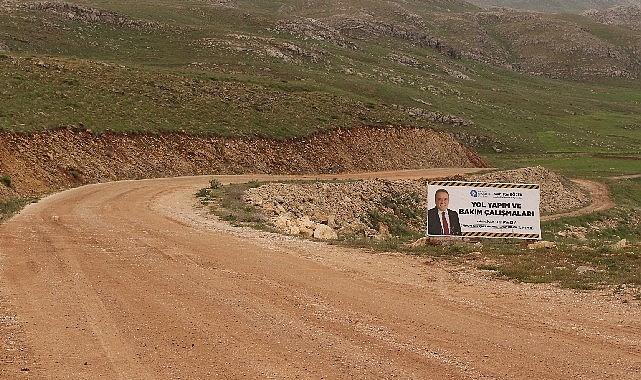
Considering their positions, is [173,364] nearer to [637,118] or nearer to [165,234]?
[165,234]

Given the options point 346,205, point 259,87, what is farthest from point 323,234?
point 259,87

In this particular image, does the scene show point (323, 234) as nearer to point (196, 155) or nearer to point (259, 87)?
point (196, 155)

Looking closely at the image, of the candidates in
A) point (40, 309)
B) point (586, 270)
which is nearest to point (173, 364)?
point (40, 309)

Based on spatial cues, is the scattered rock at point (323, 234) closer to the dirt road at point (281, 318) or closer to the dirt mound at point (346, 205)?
the dirt mound at point (346, 205)

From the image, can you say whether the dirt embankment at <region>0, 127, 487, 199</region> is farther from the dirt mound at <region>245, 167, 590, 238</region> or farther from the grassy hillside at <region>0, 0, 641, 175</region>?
the dirt mound at <region>245, 167, 590, 238</region>

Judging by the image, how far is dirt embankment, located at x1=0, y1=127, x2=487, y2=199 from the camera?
122 ft

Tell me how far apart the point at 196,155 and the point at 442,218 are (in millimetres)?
32591

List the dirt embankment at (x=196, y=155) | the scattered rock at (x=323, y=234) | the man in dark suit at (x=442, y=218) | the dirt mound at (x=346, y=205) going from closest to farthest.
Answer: the man in dark suit at (x=442, y=218), the scattered rock at (x=323, y=234), the dirt mound at (x=346, y=205), the dirt embankment at (x=196, y=155)

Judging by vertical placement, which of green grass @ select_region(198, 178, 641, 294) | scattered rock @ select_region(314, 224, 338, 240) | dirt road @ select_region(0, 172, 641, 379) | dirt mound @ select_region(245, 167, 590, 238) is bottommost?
dirt mound @ select_region(245, 167, 590, 238)

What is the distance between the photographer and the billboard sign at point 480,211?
2014 centimetres

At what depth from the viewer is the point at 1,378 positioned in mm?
7965

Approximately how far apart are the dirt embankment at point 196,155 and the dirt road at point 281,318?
2078 cm

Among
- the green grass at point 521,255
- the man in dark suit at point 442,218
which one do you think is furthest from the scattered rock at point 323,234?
the man in dark suit at point 442,218

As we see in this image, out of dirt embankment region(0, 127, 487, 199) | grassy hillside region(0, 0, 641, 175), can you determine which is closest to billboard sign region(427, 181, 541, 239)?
dirt embankment region(0, 127, 487, 199)
